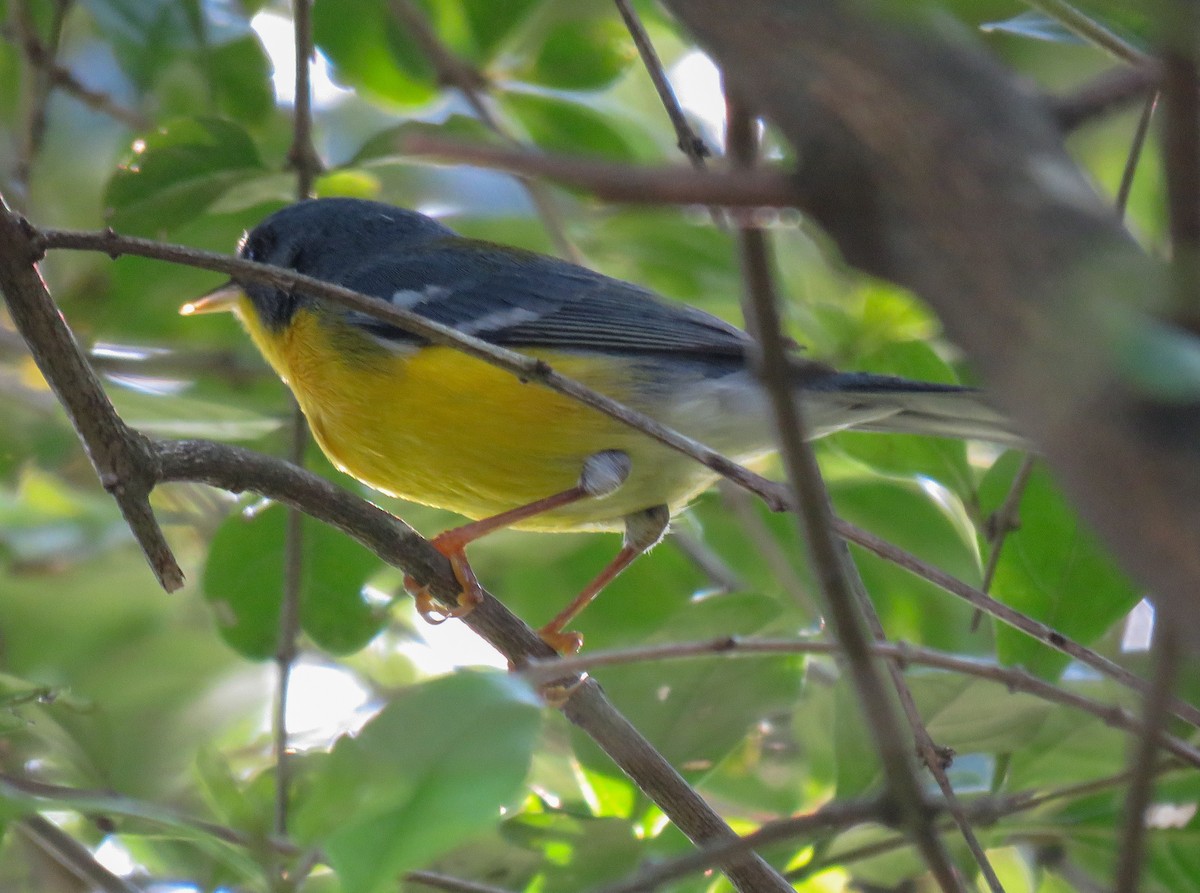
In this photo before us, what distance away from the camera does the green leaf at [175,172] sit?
11.5ft

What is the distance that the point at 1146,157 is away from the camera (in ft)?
16.1

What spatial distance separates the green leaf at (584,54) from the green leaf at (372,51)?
399mm

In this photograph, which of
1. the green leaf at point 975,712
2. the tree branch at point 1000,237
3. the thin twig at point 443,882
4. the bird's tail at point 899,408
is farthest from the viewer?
the bird's tail at point 899,408

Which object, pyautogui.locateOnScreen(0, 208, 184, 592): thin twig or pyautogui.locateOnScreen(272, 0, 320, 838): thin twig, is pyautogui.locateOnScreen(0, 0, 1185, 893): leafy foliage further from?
pyautogui.locateOnScreen(0, 208, 184, 592): thin twig

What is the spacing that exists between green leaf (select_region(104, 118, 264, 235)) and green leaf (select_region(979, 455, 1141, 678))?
226 centimetres

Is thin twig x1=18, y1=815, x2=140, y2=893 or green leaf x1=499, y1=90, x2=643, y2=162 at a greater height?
green leaf x1=499, y1=90, x2=643, y2=162

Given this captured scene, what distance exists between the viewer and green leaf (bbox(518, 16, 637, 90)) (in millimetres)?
4203

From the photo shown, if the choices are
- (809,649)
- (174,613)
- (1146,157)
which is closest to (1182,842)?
(809,649)

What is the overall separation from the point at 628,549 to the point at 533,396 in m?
0.69

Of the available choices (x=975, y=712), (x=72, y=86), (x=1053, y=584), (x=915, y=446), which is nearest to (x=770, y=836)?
(x=975, y=712)

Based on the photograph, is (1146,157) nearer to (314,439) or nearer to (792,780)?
(792,780)

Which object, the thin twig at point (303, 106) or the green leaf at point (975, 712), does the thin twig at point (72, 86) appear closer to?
the thin twig at point (303, 106)

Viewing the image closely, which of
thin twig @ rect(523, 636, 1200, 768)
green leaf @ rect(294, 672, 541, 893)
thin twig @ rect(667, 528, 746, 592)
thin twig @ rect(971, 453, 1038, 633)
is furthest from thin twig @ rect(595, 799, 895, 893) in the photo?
thin twig @ rect(667, 528, 746, 592)

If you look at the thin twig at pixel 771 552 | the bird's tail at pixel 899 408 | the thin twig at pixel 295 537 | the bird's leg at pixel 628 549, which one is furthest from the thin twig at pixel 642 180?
the thin twig at pixel 771 552
